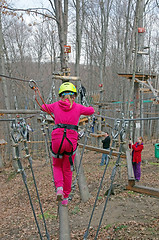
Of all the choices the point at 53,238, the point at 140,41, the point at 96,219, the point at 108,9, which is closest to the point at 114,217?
the point at 96,219

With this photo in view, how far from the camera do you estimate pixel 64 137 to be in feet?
8.12

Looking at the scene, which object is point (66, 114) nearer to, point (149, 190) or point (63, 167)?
point (63, 167)

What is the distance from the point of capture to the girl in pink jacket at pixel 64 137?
2479 mm

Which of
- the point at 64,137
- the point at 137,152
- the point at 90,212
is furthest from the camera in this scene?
the point at 137,152

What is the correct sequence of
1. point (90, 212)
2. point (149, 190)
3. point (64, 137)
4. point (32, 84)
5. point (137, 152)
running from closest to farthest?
point (64, 137), point (32, 84), point (149, 190), point (90, 212), point (137, 152)

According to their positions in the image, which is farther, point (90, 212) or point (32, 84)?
point (90, 212)

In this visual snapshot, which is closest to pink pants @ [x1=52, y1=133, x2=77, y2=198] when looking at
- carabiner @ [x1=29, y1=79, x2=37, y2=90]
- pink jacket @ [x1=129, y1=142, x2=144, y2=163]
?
carabiner @ [x1=29, y1=79, x2=37, y2=90]

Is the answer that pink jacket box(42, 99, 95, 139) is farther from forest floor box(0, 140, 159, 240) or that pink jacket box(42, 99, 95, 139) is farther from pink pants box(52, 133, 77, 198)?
forest floor box(0, 140, 159, 240)

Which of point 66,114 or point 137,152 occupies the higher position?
point 66,114

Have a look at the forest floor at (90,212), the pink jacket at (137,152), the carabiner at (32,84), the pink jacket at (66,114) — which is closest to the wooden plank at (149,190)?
the forest floor at (90,212)

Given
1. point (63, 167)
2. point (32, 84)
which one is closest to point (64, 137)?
point (63, 167)

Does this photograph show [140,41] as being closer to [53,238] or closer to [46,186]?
[46,186]

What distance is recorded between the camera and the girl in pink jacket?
2479 mm

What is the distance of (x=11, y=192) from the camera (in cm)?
763
